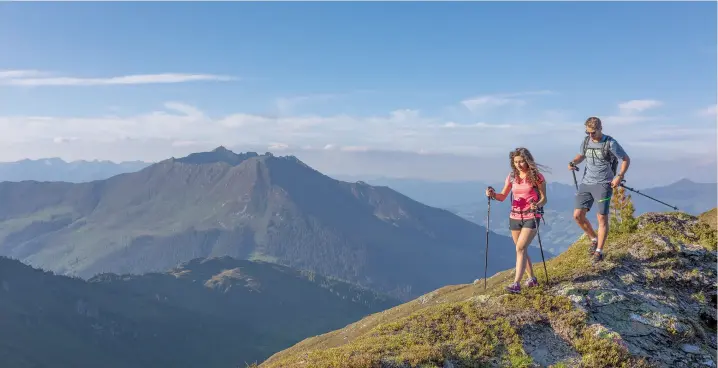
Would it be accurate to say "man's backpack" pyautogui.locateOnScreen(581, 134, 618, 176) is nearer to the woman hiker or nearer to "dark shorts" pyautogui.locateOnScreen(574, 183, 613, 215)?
"dark shorts" pyautogui.locateOnScreen(574, 183, 613, 215)

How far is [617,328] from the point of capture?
12.3m

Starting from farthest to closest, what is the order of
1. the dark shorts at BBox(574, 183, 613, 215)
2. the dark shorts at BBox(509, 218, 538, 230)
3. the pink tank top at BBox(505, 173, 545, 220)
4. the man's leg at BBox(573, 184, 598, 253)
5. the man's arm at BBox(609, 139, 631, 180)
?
the man's leg at BBox(573, 184, 598, 253), the dark shorts at BBox(574, 183, 613, 215), the man's arm at BBox(609, 139, 631, 180), the pink tank top at BBox(505, 173, 545, 220), the dark shorts at BBox(509, 218, 538, 230)

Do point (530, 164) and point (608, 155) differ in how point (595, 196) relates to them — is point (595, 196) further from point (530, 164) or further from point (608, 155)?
point (530, 164)

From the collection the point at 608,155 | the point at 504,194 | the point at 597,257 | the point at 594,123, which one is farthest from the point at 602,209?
the point at 504,194

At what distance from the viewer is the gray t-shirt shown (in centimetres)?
1584

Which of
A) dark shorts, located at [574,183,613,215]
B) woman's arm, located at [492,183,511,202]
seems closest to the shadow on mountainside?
dark shorts, located at [574,183,613,215]

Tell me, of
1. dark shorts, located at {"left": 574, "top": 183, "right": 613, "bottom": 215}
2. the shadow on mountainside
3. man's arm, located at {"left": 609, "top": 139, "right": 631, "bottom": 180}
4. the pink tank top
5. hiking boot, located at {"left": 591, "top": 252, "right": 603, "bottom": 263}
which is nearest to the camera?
the shadow on mountainside

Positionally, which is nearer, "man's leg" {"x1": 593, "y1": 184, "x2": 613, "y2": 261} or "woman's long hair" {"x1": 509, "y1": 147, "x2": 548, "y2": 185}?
"woman's long hair" {"x1": 509, "y1": 147, "x2": 548, "y2": 185}

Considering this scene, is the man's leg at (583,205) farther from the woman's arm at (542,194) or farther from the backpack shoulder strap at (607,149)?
the woman's arm at (542,194)

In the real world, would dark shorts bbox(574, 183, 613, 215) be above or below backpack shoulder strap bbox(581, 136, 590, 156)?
below

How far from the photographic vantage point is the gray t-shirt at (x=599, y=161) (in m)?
15.8

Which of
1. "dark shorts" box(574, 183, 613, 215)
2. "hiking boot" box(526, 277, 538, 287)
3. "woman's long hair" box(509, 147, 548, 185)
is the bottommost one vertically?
"hiking boot" box(526, 277, 538, 287)

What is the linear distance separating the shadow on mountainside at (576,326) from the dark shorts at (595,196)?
1.82 metres

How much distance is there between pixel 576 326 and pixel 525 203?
392 cm
